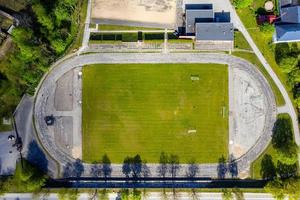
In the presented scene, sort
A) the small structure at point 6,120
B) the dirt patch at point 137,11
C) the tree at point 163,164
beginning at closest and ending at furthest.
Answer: the tree at point 163,164
the small structure at point 6,120
the dirt patch at point 137,11

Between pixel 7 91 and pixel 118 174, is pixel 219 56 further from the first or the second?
pixel 7 91

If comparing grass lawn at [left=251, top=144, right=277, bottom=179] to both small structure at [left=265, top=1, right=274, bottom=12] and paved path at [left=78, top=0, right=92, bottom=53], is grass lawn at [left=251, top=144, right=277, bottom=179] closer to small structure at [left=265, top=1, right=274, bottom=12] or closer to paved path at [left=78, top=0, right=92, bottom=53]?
small structure at [left=265, top=1, right=274, bottom=12]

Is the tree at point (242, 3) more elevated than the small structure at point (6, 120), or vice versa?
the tree at point (242, 3)

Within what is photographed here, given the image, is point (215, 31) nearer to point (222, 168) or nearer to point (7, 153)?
point (222, 168)

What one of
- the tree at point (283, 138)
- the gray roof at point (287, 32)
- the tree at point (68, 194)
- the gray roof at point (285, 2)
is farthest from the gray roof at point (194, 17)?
the tree at point (68, 194)

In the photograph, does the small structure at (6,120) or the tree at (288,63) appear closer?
the tree at (288,63)

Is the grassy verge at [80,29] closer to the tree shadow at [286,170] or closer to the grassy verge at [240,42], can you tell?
the grassy verge at [240,42]
